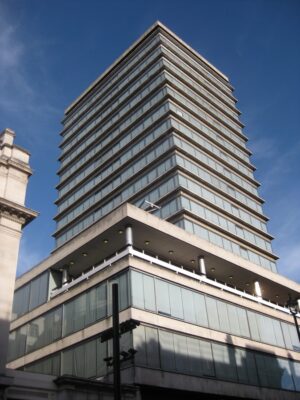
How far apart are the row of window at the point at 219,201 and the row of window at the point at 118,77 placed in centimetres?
2399

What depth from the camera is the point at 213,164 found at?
60.0 m

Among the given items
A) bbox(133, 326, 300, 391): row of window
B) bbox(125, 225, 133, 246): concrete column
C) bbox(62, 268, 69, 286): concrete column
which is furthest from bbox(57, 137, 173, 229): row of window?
bbox(133, 326, 300, 391): row of window

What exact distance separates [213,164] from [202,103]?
11778mm

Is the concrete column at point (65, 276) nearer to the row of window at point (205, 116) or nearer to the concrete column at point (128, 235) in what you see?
the concrete column at point (128, 235)

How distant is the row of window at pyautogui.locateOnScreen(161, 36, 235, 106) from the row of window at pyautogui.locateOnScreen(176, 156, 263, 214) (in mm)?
20145

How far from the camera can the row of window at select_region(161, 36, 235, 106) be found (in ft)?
228

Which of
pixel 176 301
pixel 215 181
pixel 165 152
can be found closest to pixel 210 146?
pixel 215 181

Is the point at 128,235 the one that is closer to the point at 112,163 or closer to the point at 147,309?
the point at 147,309

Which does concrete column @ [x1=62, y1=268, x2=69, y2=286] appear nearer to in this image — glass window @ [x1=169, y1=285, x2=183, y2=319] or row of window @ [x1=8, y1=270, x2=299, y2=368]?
row of window @ [x1=8, y1=270, x2=299, y2=368]

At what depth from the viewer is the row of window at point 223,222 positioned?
50344mm

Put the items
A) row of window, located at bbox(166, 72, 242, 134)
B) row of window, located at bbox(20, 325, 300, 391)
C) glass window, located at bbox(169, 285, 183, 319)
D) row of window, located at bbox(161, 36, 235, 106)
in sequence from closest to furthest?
row of window, located at bbox(20, 325, 300, 391) < glass window, located at bbox(169, 285, 183, 319) < row of window, located at bbox(166, 72, 242, 134) < row of window, located at bbox(161, 36, 235, 106)

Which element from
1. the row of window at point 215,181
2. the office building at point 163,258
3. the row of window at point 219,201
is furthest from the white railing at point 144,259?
the row of window at point 215,181

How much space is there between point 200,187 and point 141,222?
1967cm

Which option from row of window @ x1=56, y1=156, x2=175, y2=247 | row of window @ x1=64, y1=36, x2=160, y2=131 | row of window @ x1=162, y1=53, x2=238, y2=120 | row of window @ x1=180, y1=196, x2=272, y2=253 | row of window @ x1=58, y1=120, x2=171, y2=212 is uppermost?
row of window @ x1=64, y1=36, x2=160, y2=131
